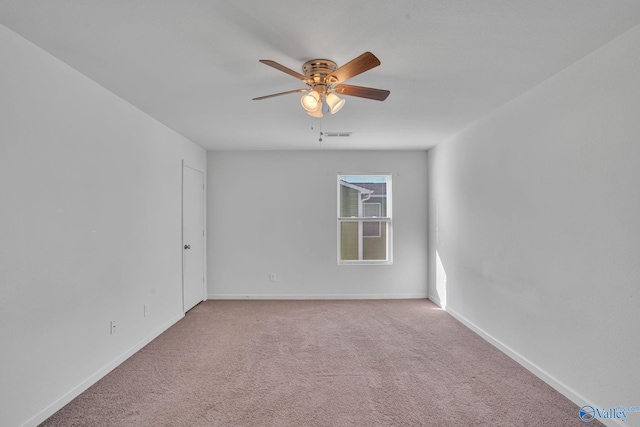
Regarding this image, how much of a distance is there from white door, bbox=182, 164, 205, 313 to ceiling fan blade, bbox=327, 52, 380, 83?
3.06 metres

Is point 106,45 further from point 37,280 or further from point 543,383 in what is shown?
point 543,383

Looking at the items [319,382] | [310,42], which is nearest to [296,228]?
[319,382]

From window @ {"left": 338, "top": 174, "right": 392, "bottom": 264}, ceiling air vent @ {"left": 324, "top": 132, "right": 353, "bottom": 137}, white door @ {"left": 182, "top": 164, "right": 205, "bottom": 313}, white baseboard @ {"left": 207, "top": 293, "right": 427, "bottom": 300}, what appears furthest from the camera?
window @ {"left": 338, "top": 174, "right": 392, "bottom": 264}

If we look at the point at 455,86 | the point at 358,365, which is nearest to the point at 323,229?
the point at 358,365

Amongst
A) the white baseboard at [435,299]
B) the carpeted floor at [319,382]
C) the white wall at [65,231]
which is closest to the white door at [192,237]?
the carpeted floor at [319,382]

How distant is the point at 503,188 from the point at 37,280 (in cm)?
374

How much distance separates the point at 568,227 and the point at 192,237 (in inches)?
168

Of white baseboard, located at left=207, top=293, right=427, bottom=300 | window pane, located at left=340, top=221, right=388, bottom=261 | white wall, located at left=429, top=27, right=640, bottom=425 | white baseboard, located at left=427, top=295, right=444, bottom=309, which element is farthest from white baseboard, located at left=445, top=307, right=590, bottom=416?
window pane, located at left=340, top=221, right=388, bottom=261

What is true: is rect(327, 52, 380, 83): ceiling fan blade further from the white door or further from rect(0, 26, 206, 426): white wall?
the white door

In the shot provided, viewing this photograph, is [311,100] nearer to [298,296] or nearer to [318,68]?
[318,68]

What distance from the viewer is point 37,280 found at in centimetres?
221

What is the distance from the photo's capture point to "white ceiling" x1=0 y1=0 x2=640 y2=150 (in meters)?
1.79

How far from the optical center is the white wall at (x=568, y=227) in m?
2.06

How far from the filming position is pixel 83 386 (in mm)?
2600
